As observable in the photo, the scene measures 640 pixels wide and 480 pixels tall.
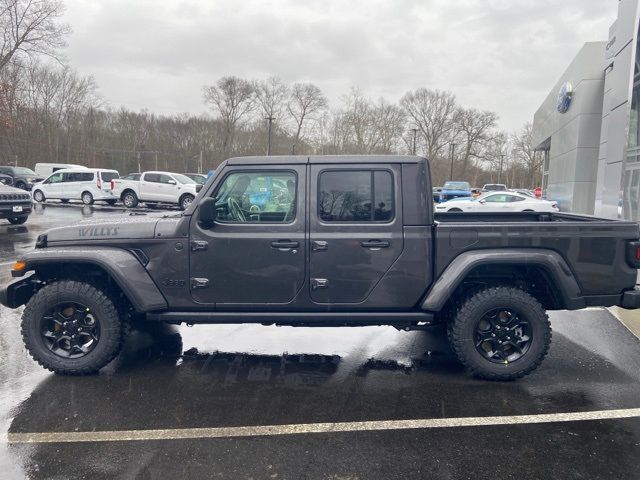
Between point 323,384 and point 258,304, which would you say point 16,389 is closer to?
point 258,304

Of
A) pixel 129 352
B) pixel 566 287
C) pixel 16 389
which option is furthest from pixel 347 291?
pixel 16 389

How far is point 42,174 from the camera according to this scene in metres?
40.6

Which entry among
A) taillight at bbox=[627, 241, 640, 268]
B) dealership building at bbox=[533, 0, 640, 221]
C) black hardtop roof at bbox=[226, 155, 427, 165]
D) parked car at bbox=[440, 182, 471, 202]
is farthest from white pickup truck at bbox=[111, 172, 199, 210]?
parked car at bbox=[440, 182, 471, 202]

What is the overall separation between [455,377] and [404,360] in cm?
55

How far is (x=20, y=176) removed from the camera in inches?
1246

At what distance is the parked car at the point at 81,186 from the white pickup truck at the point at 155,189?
2.10ft

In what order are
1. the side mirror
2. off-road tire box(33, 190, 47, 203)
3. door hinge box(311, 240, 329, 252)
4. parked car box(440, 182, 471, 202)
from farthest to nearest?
parked car box(440, 182, 471, 202), off-road tire box(33, 190, 47, 203), door hinge box(311, 240, 329, 252), the side mirror

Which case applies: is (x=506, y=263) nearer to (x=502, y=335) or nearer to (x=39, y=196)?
(x=502, y=335)

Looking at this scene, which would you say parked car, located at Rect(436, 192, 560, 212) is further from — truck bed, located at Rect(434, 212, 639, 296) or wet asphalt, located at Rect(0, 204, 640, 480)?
truck bed, located at Rect(434, 212, 639, 296)

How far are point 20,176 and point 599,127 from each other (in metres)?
36.4

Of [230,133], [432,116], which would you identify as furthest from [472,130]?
[230,133]

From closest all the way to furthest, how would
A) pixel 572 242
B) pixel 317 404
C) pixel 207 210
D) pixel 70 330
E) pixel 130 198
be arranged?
pixel 317 404
pixel 207 210
pixel 572 242
pixel 70 330
pixel 130 198

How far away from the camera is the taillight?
3.81 meters

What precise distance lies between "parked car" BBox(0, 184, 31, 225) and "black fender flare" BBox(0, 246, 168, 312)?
1078cm
